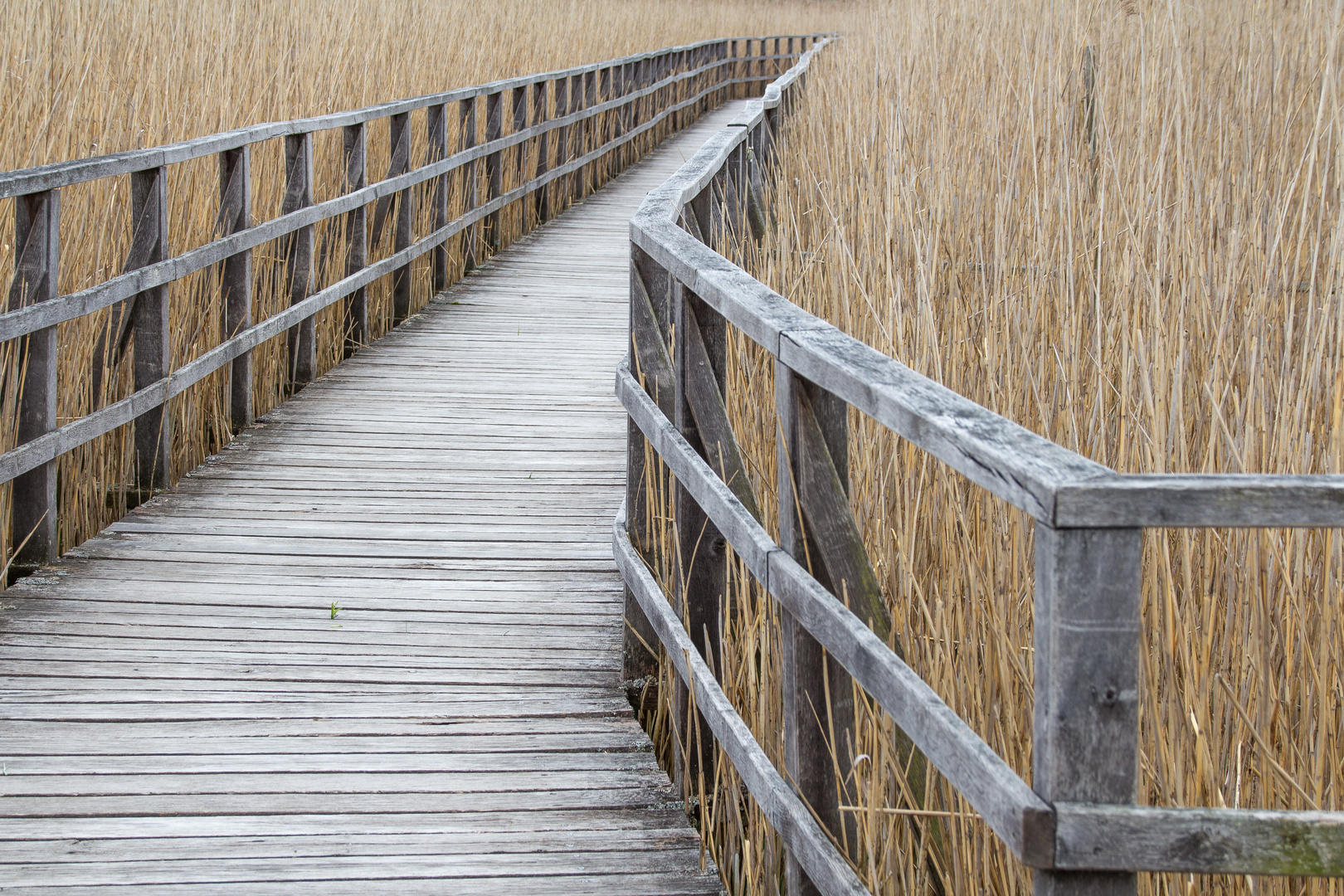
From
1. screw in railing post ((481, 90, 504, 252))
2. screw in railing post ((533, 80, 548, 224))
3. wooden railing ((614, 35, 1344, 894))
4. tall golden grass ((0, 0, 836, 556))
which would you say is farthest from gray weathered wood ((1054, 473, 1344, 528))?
screw in railing post ((533, 80, 548, 224))

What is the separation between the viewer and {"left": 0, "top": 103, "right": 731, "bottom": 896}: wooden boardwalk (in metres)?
2.45

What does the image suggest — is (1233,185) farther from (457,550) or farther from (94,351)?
(94,351)

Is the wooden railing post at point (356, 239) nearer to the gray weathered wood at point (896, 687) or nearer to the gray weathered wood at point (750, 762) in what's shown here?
the gray weathered wood at point (750, 762)

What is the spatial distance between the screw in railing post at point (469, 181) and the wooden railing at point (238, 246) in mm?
11

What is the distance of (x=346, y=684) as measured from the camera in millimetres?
3146

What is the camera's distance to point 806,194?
558 centimetres

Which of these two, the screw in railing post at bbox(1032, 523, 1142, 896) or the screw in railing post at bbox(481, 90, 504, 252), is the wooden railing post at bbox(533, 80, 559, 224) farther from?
the screw in railing post at bbox(1032, 523, 1142, 896)

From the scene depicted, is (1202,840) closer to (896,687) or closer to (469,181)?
(896,687)

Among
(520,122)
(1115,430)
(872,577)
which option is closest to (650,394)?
(1115,430)

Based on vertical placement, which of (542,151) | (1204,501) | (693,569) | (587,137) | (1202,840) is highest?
(587,137)

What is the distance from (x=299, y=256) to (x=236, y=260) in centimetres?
78

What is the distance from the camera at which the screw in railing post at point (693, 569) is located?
2.53 metres

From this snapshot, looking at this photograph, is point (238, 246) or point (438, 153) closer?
point (238, 246)

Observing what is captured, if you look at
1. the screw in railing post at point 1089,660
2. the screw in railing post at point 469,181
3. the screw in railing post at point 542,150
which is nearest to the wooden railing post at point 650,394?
the screw in railing post at point 1089,660
